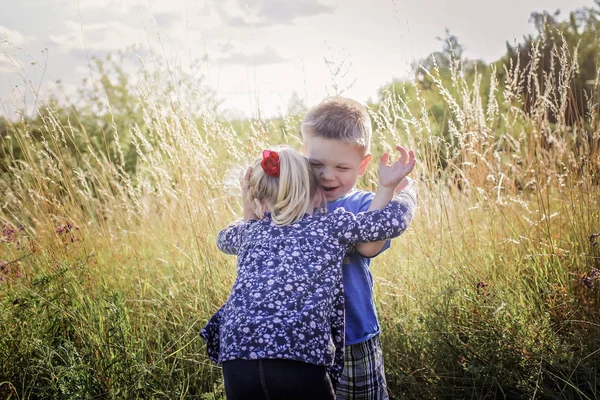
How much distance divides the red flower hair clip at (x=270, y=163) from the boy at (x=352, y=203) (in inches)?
7.2

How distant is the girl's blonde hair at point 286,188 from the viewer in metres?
1.81

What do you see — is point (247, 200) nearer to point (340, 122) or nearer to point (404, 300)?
point (340, 122)

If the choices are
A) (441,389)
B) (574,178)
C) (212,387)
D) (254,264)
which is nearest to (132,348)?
(212,387)

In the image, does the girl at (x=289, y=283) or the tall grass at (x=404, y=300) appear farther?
the tall grass at (x=404, y=300)

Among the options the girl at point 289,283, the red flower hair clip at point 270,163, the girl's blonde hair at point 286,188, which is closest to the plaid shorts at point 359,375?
the girl at point 289,283

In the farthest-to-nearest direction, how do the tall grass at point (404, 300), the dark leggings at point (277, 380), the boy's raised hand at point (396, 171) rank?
the tall grass at point (404, 300) < the boy's raised hand at point (396, 171) < the dark leggings at point (277, 380)

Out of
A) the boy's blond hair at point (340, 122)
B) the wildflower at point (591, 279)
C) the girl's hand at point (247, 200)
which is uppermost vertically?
the boy's blond hair at point (340, 122)

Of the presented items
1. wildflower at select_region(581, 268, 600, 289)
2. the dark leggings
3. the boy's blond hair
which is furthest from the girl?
wildflower at select_region(581, 268, 600, 289)

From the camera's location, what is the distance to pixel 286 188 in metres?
1.84

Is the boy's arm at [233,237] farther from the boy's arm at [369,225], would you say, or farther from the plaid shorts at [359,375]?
the plaid shorts at [359,375]

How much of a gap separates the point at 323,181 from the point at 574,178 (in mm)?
1747

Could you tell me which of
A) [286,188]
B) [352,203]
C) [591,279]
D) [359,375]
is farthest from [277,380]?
[591,279]

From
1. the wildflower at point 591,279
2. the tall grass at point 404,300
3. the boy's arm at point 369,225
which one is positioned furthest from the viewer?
the tall grass at point 404,300

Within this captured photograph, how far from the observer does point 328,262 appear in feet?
5.74
